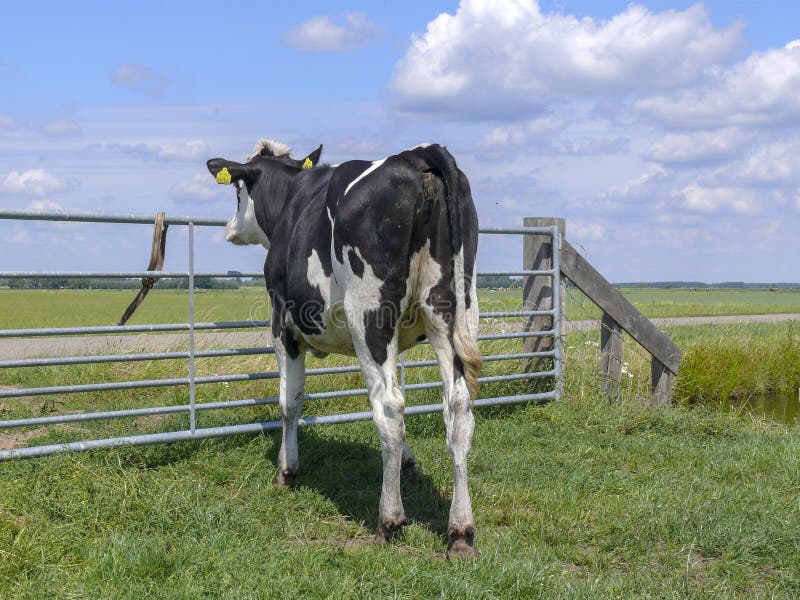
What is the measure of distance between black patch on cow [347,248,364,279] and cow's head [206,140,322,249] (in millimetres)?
1759

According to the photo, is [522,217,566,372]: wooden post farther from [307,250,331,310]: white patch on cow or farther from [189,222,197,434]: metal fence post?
[307,250,331,310]: white patch on cow

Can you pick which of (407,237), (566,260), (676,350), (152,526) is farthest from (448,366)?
(676,350)

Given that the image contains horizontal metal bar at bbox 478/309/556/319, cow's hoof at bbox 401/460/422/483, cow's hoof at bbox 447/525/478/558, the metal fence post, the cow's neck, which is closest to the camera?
cow's hoof at bbox 447/525/478/558

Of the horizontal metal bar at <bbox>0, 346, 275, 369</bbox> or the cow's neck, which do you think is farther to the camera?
the cow's neck

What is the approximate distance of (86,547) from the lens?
4.01 metres

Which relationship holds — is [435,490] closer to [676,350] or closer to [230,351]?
[230,351]

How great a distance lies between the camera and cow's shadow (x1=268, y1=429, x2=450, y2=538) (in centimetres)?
476

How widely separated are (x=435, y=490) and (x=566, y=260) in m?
3.74

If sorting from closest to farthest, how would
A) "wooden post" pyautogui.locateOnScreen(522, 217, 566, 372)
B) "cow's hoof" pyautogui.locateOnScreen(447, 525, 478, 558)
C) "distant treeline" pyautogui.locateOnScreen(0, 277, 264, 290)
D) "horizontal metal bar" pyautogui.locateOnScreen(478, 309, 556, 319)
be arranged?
"cow's hoof" pyautogui.locateOnScreen(447, 525, 478, 558)
"distant treeline" pyautogui.locateOnScreen(0, 277, 264, 290)
"horizontal metal bar" pyautogui.locateOnScreen(478, 309, 556, 319)
"wooden post" pyautogui.locateOnScreen(522, 217, 566, 372)

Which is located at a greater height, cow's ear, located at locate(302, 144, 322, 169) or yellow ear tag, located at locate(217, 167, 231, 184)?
cow's ear, located at locate(302, 144, 322, 169)

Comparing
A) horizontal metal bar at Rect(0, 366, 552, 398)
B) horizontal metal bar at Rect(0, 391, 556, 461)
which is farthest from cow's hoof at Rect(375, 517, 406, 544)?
horizontal metal bar at Rect(0, 391, 556, 461)

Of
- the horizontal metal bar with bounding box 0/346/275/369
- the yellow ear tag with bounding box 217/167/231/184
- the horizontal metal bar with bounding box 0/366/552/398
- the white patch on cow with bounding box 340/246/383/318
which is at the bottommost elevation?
the horizontal metal bar with bounding box 0/366/552/398

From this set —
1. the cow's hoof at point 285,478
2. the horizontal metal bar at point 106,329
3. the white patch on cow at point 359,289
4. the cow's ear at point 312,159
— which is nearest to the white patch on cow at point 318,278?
the white patch on cow at point 359,289

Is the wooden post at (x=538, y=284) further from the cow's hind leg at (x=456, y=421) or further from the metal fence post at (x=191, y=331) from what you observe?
the cow's hind leg at (x=456, y=421)
